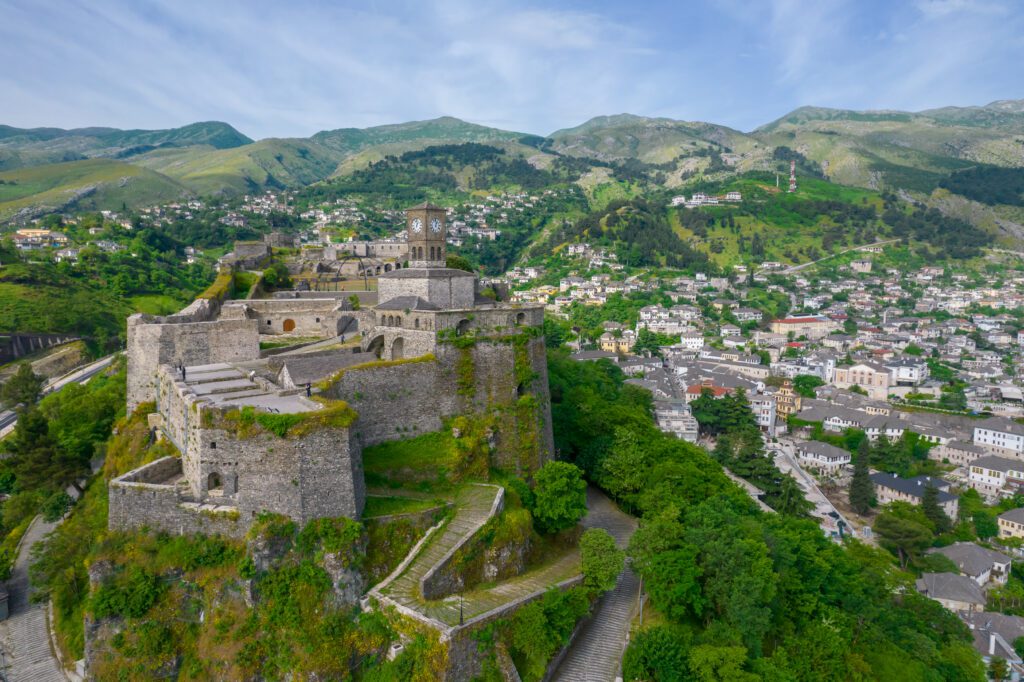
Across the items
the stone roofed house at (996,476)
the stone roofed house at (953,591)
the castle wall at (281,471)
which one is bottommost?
the stone roofed house at (953,591)

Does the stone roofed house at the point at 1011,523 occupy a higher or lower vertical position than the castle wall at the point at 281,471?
lower

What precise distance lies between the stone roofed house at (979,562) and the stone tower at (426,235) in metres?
41.6

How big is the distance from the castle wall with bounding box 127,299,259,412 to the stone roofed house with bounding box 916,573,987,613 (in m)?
42.6

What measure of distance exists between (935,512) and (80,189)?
197 meters

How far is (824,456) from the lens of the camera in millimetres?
61344

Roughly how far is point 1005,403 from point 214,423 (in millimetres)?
91541

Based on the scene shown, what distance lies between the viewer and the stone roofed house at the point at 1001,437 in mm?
65000

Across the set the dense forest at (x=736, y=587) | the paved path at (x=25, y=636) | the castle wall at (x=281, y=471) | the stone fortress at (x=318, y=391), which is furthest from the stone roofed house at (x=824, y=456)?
the paved path at (x=25, y=636)

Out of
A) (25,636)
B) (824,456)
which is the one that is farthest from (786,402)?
(25,636)

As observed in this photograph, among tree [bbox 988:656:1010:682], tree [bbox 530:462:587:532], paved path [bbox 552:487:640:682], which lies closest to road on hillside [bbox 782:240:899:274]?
tree [bbox 988:656:1010:682]

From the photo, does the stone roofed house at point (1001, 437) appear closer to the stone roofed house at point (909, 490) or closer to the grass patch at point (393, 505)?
the stone roofed house at point (909, 490)

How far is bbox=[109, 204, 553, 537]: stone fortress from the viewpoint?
18.0 m

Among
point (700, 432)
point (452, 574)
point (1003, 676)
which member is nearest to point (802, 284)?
point (700, 432)

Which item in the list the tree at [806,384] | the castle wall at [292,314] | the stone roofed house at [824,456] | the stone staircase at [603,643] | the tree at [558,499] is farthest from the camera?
the tree at [806,384]
